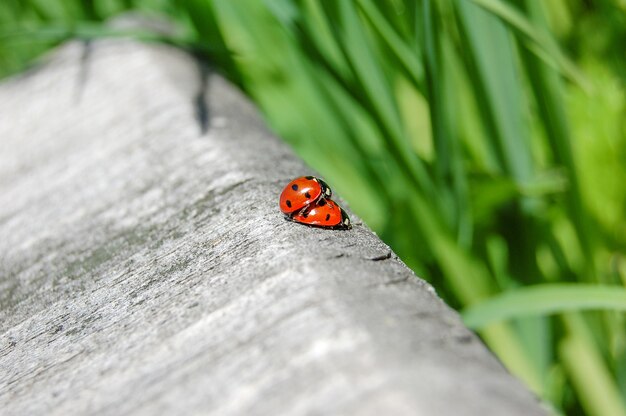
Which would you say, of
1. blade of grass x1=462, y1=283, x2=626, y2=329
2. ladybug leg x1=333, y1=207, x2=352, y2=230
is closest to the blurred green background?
blade of grass x1=462, y1=283, x2=626, y2=329

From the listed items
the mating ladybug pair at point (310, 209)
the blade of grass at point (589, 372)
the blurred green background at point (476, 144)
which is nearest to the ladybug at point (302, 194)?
the mating ladybug pair at point (310, 209)

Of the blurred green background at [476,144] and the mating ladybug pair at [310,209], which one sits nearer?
the mating ladybug pair at [310,209]

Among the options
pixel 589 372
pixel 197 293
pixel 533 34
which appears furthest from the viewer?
pixel 589 372

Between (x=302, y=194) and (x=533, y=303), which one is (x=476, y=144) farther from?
(x=302, y=194)

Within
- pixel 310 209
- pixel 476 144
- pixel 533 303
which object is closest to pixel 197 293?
pixel 310 209

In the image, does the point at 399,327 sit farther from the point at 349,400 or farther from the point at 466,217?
the point at 466,217

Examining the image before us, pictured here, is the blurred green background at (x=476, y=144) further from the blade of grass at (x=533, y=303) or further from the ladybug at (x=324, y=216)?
the ladybug at (x=324, y=216)

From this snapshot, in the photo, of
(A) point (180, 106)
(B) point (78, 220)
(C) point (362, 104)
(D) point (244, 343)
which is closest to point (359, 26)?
(C) point (362, 104)
